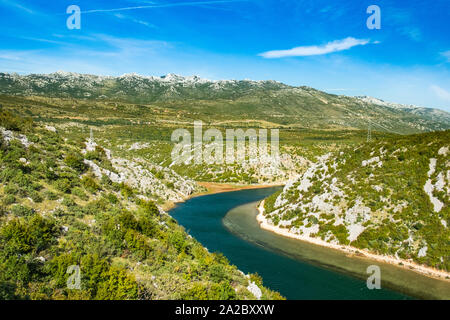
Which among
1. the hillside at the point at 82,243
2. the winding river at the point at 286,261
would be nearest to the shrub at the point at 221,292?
the hillside at the point at 82,243

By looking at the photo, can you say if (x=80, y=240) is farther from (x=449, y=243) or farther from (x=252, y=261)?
(x=449, y=243)

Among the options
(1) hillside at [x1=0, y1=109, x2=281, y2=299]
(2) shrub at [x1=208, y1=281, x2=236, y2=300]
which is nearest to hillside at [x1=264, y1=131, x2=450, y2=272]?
(1) hillside at [x1=0, y1=109, x2=281, y2=299]

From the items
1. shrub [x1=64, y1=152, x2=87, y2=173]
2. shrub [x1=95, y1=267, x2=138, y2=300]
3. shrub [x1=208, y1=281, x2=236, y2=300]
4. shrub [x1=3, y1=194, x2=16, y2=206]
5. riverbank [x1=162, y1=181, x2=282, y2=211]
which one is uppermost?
shrub [x1=64, y1=152, x2=87, y2=173]

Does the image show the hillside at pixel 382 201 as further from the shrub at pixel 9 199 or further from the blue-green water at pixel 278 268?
the shrub at pixel 9 199

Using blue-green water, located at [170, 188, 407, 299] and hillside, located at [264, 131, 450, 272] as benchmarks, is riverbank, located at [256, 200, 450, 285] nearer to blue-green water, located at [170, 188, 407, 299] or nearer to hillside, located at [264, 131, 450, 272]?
hillside, located at [264, 131, 450, 272]

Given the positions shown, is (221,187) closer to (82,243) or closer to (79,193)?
(79,193)
